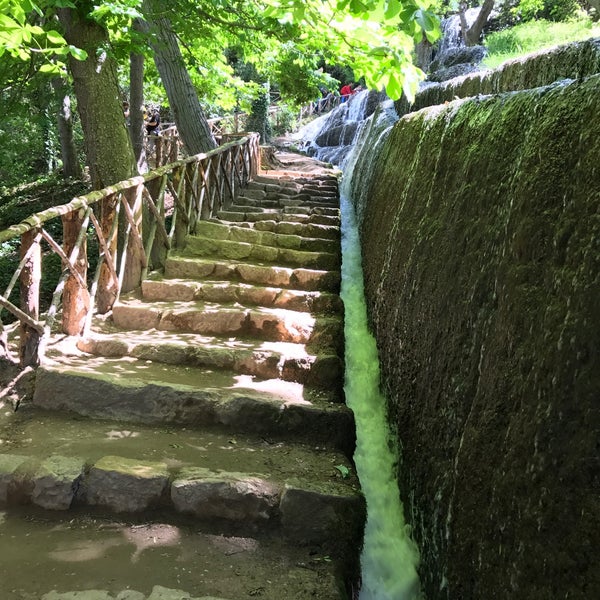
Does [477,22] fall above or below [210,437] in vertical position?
above

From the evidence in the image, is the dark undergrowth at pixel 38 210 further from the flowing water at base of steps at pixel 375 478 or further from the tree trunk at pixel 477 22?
the tree trunk at pixel 477 22

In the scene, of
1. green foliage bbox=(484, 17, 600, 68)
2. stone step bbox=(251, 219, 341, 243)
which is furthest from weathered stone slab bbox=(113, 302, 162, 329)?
green foliage bbox=(484, 17, 600, 68)

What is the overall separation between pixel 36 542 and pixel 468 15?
2560cm

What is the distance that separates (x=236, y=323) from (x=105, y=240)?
4.31 ft

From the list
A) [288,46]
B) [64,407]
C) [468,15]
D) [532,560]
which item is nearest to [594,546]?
[532,560]

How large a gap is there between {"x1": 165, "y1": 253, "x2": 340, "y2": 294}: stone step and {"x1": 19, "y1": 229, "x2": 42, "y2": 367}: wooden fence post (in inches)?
77.2

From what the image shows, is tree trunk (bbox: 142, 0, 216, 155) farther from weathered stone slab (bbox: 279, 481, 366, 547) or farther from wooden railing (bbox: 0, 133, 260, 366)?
weathered stone slab (bbox: 279, 481, 366, 547)

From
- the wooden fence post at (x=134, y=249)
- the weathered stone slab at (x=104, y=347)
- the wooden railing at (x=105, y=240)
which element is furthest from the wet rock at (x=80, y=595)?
the wooden fence post at (x=134, y=249)

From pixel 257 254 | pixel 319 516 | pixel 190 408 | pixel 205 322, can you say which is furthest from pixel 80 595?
pixel 257 254

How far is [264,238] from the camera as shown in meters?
6.23

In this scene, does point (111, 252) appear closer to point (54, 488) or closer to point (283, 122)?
point (54, 488)

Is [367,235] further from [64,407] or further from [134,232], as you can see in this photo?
[64,407]

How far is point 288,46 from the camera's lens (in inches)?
284

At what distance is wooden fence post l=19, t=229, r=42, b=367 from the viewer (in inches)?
127
